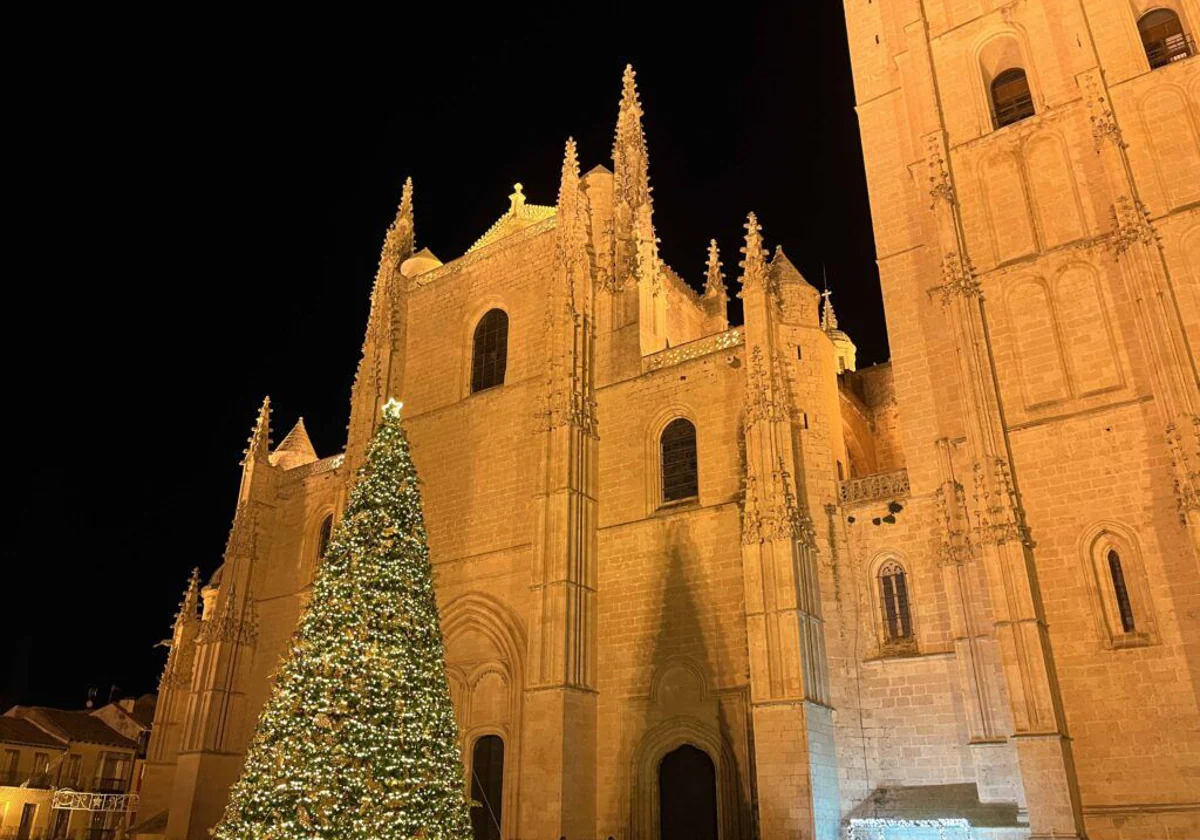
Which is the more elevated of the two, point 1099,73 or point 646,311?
point 1099,73

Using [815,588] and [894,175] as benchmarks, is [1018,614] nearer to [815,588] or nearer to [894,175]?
[815,588]

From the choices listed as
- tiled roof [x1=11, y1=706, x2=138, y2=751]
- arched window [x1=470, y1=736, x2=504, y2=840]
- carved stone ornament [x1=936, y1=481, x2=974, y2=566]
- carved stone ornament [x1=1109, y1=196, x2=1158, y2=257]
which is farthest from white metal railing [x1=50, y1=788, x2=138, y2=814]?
carved stone ornament [x1=1109, y1=196, x2=1158, y2=257]

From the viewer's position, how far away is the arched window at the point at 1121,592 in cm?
1430

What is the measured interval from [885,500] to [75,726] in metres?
37.5

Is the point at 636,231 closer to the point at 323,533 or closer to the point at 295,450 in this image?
the point at 323,533

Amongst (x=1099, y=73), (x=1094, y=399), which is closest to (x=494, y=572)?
(x=1094, y=399)

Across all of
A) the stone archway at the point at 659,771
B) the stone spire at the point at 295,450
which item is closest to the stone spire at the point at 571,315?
the stone archway at the point at 659,771

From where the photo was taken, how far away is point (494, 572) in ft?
68.3

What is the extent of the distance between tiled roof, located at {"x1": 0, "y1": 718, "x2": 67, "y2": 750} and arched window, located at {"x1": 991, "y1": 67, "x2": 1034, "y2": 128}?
37636 mm

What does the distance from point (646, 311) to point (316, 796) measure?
14.0m

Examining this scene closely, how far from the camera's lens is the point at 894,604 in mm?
16312

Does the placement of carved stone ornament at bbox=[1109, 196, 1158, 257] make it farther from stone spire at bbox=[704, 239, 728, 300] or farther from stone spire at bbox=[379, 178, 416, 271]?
stone spire at bbox=[379, 178, 416, 271]

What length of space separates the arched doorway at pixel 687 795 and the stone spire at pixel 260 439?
53.7ft

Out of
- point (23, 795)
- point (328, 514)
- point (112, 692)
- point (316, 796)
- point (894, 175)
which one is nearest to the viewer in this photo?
point (316, 796)
